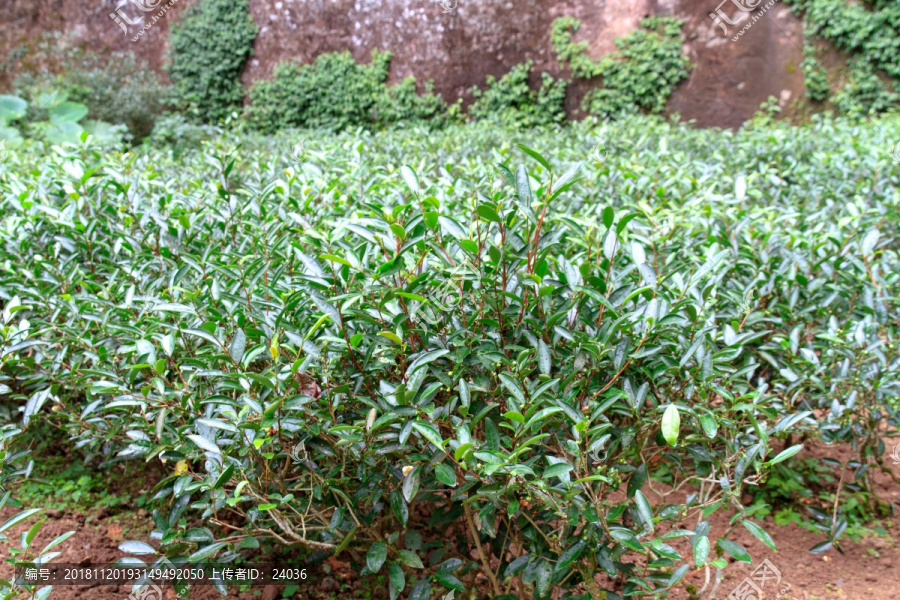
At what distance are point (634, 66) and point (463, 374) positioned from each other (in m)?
9.72

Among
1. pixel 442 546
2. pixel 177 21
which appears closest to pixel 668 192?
pixel 442 546

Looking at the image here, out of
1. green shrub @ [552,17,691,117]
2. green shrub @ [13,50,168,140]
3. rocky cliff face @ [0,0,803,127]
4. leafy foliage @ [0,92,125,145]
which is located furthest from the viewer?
green shrub @ [13,50,168,140]

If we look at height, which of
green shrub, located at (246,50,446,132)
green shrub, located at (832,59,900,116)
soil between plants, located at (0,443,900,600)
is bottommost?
soil between plants, located at (0,443,900,600)

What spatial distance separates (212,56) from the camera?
40.8 feet

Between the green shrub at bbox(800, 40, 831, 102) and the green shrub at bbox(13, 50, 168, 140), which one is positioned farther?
the green shrub at bbox(13, 50, 168, 140)

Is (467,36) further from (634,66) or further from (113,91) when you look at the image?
(113,91)

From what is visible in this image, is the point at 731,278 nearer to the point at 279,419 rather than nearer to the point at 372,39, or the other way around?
the point at 279,419

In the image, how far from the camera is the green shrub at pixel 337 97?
11.2 m

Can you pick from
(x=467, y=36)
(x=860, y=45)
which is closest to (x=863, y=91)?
(x=860, y=45)

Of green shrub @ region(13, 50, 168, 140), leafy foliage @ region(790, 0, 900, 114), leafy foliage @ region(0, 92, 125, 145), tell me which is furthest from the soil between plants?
green shrub @ region(13, 50, 168, 140)

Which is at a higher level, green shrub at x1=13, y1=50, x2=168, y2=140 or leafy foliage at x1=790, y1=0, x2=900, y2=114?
leafy foliage at x1=790, y1=0, x2=900, y2=114

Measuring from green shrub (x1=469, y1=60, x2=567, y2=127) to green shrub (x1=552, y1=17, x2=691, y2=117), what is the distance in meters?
0.43

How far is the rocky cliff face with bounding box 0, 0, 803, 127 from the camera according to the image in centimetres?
962

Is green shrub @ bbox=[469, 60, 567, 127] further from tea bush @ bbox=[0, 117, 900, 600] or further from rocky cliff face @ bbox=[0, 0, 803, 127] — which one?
tea bush @ bbox=[0, 117, 900, 600]
